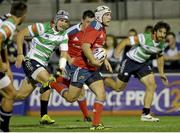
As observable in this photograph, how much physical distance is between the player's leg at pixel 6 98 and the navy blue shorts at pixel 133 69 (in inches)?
210

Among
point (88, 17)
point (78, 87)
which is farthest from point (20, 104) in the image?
point (78, 87)

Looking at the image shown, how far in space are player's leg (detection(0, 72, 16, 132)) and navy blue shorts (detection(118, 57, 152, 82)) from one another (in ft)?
17.5

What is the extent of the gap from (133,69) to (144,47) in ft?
1.81

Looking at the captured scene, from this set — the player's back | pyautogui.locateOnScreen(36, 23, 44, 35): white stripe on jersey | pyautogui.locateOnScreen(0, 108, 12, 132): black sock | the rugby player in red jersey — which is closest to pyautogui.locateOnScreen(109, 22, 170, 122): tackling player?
the player's back

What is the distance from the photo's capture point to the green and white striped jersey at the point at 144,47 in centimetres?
1736

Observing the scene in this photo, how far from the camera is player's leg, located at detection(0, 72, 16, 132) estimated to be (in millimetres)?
12398

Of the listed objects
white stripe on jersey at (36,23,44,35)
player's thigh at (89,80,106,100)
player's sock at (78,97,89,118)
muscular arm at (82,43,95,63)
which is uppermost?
white stripe on jersey at (36,23,44,35)

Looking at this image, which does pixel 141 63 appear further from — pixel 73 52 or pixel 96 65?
pixel 96 65

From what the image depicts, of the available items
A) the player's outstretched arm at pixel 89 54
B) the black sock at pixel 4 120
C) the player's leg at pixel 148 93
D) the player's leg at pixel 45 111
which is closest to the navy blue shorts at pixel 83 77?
the player's outstretched arm at pixel 89 54

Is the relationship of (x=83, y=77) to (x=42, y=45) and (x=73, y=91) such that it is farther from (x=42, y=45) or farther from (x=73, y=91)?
(x=42, y=45)

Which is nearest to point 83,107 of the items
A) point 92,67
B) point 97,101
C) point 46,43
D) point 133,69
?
point 133,69

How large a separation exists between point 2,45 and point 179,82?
8868 mm

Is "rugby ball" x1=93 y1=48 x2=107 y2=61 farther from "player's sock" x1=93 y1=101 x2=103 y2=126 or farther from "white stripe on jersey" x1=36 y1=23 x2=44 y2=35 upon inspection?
"white stripe on jersey" x1=36 y1=23 x2=44 y2=35

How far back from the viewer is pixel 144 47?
1759 centimetres
